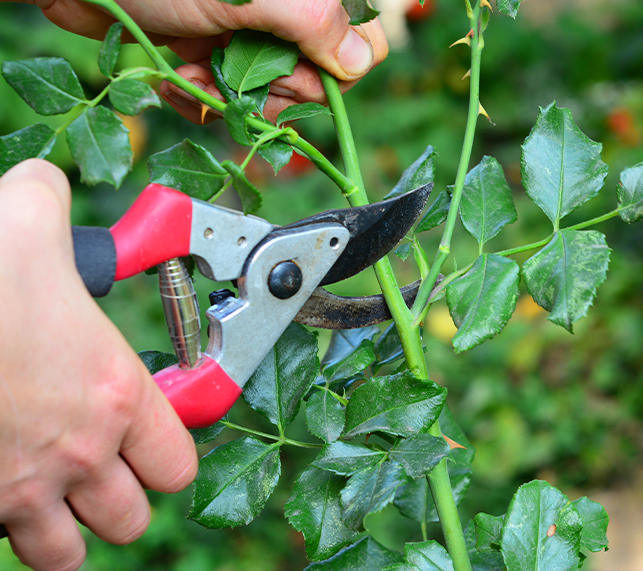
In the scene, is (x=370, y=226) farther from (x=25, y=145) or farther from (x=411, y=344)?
(x=25, y=145)

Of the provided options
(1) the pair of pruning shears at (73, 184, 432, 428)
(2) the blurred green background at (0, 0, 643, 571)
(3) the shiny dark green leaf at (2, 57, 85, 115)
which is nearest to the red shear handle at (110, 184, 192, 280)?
(1) the pair of pruning shears at (73, 184, 432, 428)

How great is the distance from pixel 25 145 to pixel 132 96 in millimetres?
116

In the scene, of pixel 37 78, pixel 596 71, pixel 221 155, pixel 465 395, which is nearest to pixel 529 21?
pixel 596 71

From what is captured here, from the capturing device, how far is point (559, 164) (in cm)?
58

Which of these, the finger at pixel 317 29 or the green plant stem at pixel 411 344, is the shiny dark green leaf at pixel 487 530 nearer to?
the green plant stem at pixel 411 344

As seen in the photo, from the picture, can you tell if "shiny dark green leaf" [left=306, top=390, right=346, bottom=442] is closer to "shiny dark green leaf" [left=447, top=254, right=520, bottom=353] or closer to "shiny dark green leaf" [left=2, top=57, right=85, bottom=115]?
"shiny dark green leaf" [left=447, top=254, right=520, bottom=353]

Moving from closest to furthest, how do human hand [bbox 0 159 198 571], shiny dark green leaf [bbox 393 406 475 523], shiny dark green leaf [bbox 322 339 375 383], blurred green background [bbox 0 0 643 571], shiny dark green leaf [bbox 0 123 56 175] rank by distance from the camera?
human hand [bbox 0 159 198 571]
shiny dark green leaf [bbox 0 123 56 175]
shiny dark green leaf [bbox 322 339 375 383]
shiny dark green leaf [bbox 393 406 475 523]
blurred green background [bbox 0 0 643 571]

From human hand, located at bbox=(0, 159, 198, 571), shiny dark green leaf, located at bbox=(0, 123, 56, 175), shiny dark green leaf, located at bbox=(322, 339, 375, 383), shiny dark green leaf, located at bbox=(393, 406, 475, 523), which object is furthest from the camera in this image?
shiny dark green leaf, located at bbox=(393, 406, 475, 523)

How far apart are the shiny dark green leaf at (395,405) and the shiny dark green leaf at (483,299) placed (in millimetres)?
65

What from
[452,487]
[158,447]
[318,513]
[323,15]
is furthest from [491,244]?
[158,447]

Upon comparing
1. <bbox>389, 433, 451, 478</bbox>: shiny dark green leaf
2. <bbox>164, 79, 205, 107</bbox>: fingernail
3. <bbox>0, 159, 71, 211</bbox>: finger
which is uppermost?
<bbox>0, 159, 71, 211</bbox>: finger

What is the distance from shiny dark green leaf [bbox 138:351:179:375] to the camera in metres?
0.62

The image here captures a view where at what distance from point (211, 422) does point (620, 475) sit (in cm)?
192

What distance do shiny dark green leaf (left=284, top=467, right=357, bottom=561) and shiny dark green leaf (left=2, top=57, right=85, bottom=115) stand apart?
41 centimetres
